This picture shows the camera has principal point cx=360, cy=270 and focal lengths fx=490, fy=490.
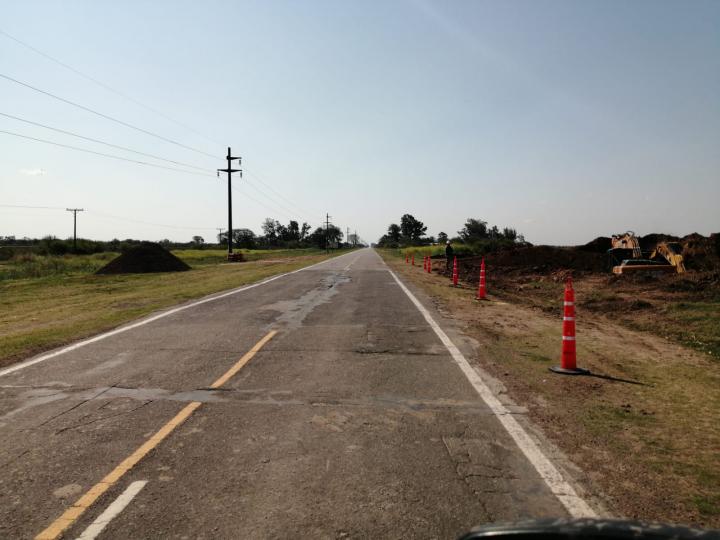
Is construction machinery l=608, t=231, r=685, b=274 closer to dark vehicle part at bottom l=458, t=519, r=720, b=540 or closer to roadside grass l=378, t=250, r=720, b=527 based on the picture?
roadside grass l=378, t=250, r=720, b=527

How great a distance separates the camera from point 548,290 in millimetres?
21375

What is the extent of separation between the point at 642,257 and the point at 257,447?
78.5ft

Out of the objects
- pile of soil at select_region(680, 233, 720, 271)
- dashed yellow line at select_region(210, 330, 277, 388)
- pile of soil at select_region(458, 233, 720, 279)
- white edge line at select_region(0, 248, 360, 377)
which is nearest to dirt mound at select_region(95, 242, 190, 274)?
white edge line at select_region(0, 248, 360, 377)

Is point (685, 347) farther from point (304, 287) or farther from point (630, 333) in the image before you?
point (304, 287)

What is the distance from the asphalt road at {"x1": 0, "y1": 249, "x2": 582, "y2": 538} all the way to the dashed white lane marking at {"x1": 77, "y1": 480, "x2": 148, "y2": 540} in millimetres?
13

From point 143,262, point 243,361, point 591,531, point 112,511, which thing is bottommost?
point 112,511

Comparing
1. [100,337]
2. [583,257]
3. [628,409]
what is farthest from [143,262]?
[628,409]

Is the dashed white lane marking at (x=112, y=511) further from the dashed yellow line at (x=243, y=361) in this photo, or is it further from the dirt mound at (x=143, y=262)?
the dirt mound at (x=143, y=262)

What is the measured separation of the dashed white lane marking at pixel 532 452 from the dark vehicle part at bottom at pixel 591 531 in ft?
7.12

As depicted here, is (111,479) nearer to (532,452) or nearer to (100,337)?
(532,452)

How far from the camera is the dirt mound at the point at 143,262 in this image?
29.0 metres

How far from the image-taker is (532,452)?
4434 mm

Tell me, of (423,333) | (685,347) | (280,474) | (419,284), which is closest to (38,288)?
(419,284)

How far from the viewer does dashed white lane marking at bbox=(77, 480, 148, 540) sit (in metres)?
3.20
